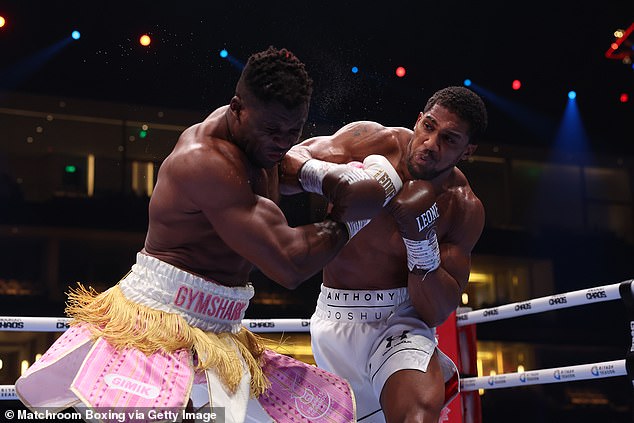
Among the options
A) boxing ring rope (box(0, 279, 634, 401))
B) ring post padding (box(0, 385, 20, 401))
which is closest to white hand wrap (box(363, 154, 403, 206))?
boxing ring rope (box(0, 279, 634, 401))

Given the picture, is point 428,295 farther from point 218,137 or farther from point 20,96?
point 20,96

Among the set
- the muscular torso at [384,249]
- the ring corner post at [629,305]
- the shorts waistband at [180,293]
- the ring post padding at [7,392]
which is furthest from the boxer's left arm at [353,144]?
the ring post padding at [7,392]

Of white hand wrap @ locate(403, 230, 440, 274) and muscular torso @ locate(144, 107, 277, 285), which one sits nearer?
muscular torso @ locate(144, 107, 277, 285)

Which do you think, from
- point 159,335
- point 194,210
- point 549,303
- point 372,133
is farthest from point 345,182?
point 549,303

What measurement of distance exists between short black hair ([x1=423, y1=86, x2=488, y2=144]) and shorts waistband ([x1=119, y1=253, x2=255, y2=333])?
3.47 ft

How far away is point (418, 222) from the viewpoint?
2531 millimetres

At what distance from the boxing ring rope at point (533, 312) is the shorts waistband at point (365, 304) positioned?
592 mm

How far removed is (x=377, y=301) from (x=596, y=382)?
9539 mm

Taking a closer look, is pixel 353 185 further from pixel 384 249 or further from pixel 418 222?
pixel 384 249

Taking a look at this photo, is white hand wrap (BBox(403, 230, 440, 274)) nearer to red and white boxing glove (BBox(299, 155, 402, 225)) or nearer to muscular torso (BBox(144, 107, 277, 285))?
red and white boxing glove (BBox(299, 155, 402, 225))

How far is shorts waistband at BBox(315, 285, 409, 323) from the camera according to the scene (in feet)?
9.20

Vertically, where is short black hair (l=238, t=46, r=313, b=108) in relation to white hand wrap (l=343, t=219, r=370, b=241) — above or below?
above

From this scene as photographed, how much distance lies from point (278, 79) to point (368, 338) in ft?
3.72

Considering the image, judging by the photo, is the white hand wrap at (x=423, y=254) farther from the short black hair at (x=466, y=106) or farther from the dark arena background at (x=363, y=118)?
the dark arena background at (x=363, y=118)
